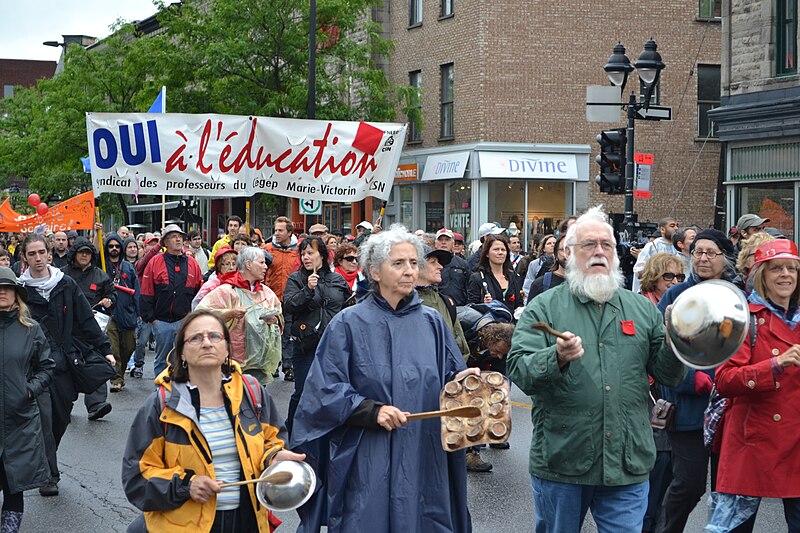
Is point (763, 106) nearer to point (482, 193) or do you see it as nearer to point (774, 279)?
point (482, 193)

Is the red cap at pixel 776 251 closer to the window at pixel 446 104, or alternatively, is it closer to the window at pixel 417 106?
the window at pixel 446 104

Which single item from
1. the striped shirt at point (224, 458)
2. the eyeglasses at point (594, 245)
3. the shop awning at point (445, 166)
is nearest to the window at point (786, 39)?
the shop awning at point (445, 166)

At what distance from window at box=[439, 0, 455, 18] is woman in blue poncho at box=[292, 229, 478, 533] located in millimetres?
25894

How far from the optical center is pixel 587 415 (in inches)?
193

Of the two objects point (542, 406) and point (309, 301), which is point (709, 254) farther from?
point (309, 301)

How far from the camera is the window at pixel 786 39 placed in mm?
19078

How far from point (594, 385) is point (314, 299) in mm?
5265

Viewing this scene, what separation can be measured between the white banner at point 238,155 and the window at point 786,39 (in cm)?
740

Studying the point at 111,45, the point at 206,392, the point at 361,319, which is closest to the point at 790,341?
the point at 361,319

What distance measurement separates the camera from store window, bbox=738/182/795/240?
19375mm

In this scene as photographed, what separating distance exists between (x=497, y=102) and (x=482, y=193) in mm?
2339

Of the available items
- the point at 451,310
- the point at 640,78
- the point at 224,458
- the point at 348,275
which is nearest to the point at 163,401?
the point at 224,458

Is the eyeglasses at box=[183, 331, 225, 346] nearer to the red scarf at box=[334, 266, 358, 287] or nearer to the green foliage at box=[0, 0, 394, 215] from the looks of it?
the red scarf at box=[334, 266, 358, 287]

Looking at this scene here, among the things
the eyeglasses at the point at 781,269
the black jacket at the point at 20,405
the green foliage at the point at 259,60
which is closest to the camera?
the eyeglasses at the point at 781,269
